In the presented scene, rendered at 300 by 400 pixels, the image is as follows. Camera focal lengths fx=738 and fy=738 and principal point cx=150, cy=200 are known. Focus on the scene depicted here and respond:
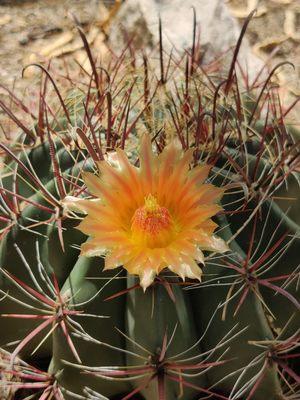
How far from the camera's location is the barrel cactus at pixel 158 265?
4.08 feet

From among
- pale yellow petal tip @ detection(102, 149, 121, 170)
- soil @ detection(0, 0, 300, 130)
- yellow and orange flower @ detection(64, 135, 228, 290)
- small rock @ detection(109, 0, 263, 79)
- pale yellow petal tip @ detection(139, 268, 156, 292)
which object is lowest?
soil @ detection(0, 0, 300, 130)

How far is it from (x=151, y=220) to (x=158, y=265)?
3.0 inches

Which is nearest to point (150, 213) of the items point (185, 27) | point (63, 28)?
point (185, 27)

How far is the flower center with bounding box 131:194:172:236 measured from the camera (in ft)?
3.93

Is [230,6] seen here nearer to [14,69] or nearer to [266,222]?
[14,69]

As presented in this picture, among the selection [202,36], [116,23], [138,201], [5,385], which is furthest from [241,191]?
[116,23]

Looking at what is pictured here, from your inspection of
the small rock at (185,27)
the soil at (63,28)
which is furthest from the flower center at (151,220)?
the soil at (63,28)

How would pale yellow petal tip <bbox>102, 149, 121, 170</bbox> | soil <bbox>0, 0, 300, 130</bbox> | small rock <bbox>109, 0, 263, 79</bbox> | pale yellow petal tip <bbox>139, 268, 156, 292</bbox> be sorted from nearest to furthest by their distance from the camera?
pale yellow petal tip <bbox>139, 268, 156, 292</bbox>, pale yellow petal tip <bbox>102, 149, 121, 170</bbox>, small rock <bbox>109, 0, 263, 79</bbox>, soil <bbox>0, 0, 300, 130</bbox>

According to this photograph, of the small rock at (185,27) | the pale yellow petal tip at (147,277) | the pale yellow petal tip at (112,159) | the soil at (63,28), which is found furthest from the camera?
the soil at (63,28)

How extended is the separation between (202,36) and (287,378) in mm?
1493

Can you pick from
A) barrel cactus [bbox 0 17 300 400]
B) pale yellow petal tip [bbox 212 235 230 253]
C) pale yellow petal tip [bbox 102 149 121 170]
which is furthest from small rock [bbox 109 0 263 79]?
pale yellow petal tip [bbox 212 235 230 253]

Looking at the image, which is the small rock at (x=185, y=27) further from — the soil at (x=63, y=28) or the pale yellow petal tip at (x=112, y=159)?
the pale yellow petal tip at (x=112, y=159)

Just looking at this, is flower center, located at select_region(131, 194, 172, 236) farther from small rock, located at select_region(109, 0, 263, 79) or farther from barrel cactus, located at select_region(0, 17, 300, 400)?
small rock, located at select_region(109, 0, 263, 79)

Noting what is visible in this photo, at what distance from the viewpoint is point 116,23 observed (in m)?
2.95
